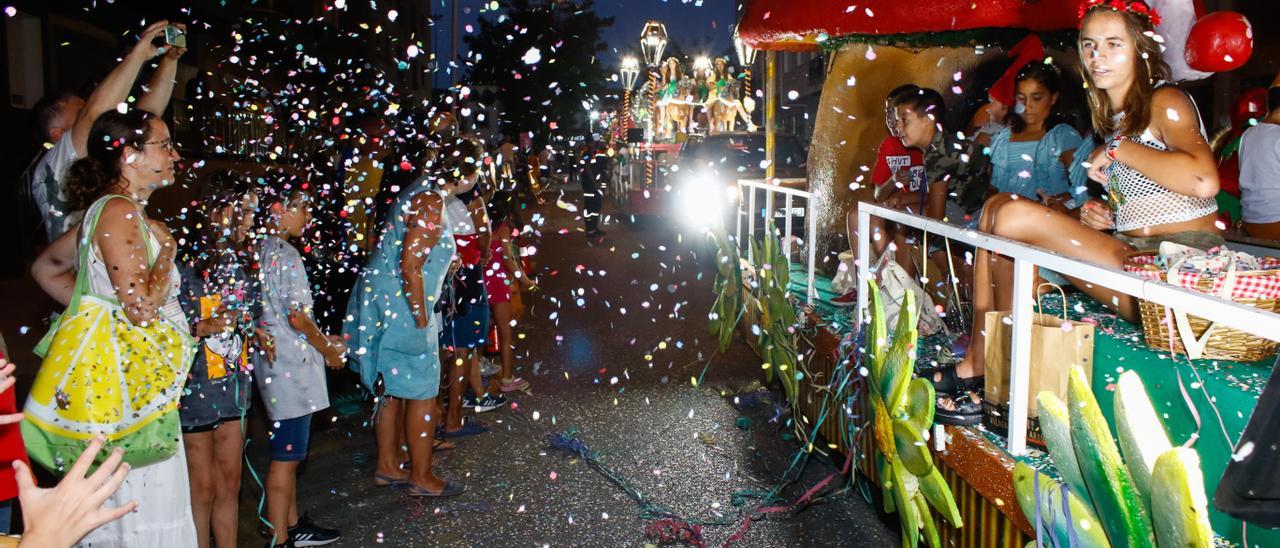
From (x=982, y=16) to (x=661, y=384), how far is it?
3.39 m

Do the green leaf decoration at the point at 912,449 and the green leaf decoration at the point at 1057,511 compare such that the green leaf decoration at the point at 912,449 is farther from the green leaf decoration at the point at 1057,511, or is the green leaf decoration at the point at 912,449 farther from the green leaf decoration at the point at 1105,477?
the green leaf decoration at the point at 1105,477

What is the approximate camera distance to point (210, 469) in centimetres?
372

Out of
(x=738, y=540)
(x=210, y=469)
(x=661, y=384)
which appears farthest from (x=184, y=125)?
(x=738, y=540)

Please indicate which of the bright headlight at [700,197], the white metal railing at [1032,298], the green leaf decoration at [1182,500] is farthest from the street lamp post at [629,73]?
the green leaf decoration at [1182,500]

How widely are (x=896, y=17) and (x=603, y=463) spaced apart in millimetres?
3719

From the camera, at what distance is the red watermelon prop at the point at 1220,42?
13.1 ft

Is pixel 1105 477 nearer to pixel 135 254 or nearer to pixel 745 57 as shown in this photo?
pixel 135 254

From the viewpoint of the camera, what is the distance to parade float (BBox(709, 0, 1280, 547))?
2.04 m

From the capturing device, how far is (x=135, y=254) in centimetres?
301

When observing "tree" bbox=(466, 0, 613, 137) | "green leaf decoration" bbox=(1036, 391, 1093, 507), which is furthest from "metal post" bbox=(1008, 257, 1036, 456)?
"tree" bbox=(466, 0, 613, 137)

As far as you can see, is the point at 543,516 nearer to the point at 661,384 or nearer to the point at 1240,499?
the point at 661,384

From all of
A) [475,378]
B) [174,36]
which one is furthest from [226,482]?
[475,378]

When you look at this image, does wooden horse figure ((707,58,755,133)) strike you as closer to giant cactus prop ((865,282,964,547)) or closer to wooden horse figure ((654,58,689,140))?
wooden horse figure ((654,58,689,140))

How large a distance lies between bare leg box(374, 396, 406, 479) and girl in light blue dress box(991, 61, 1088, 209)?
140 inches
